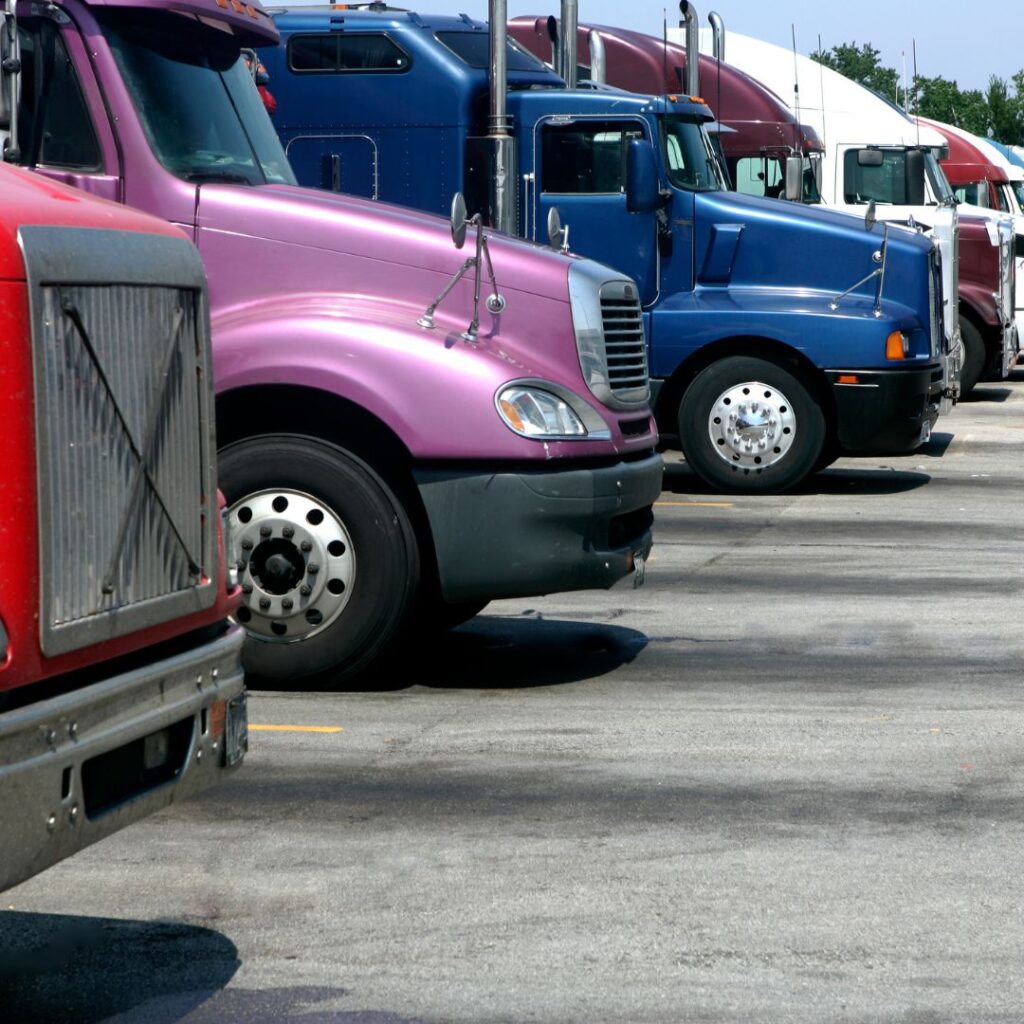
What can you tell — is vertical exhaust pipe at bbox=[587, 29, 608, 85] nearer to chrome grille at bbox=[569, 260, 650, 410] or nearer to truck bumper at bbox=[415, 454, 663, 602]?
chrome grille at bbox=[569, 260, 650, 410]

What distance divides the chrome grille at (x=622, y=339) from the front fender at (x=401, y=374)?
621mm

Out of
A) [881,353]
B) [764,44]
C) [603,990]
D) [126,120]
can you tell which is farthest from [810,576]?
[764,44]

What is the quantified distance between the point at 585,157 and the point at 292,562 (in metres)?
7.97

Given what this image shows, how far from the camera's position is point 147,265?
14.8 ft

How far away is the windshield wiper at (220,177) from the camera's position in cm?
808

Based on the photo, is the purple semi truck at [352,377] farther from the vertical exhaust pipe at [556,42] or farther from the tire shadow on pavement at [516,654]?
the vertical exhaust pipe at [556,42]

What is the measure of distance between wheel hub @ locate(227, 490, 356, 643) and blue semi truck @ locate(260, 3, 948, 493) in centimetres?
718

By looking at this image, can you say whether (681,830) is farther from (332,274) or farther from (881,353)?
(881,353)

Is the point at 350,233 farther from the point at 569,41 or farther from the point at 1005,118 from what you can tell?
the point at 1005,118

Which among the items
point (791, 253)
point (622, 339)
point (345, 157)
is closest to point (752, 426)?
point (791, 253)

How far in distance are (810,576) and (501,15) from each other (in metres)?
5.32

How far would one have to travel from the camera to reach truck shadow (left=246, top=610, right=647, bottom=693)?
8.37m

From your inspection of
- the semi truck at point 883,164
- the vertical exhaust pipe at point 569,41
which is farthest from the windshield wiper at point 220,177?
the semi truck at point 883,164

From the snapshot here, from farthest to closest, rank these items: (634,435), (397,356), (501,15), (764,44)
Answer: (764,44)
(501,15)
(634,435)
(397,356)
